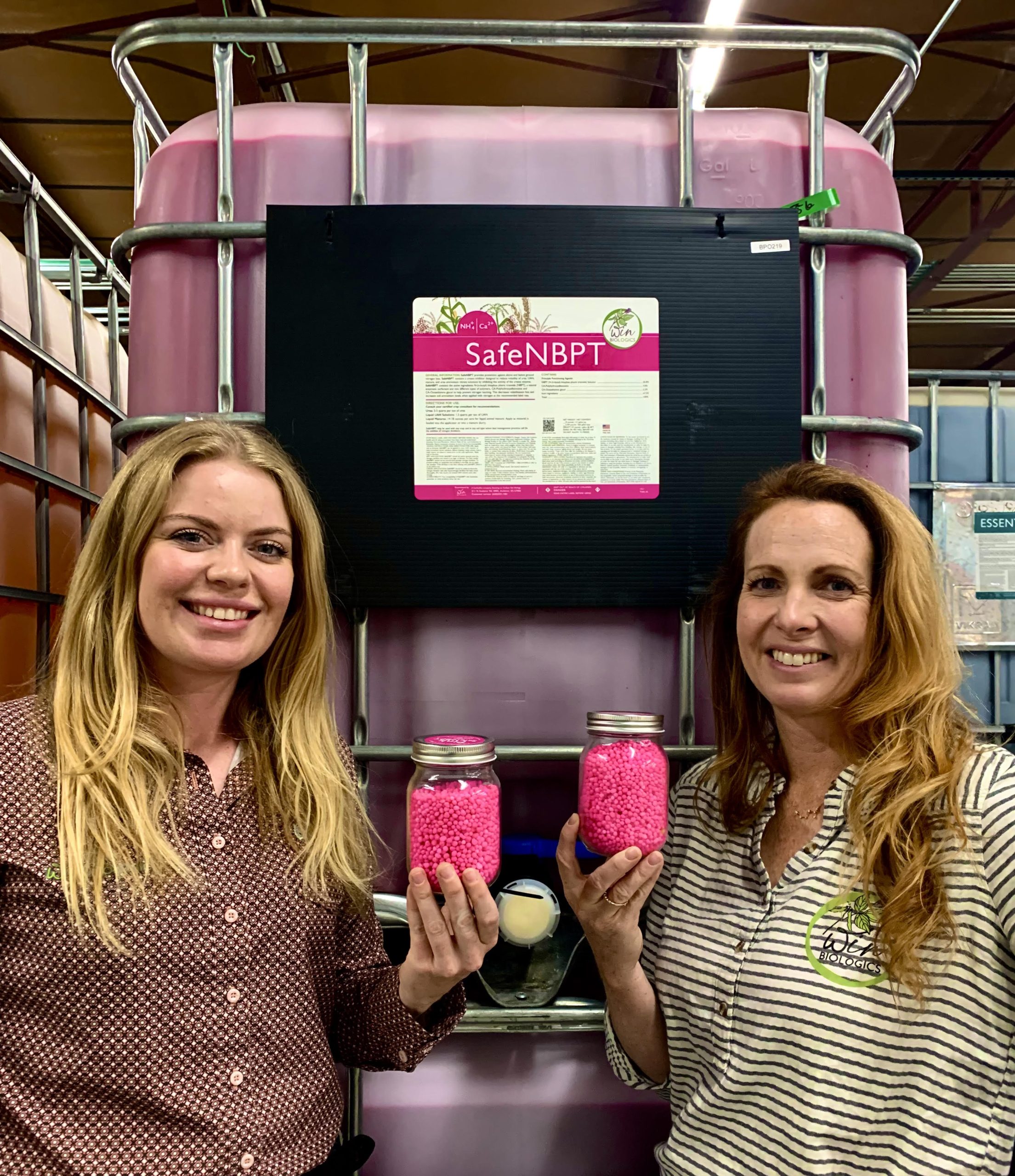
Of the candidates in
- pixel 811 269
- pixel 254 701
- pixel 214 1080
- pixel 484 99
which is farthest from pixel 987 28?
pixel 214 1080

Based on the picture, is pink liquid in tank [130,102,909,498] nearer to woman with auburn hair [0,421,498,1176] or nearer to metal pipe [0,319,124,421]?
woman with auburn hair [0,421,498,1176]

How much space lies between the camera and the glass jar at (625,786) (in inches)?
43.7

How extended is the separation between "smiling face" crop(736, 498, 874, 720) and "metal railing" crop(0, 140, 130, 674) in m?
1.64

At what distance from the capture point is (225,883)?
1.09m

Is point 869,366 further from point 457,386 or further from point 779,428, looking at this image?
point 457,386

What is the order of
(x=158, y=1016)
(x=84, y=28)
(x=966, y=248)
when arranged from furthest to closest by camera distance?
1. (x=966, y=248)
2. (x=84, y=28)
3. (x=158, y=1016)

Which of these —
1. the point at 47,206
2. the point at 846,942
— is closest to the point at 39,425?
the point at 47,206

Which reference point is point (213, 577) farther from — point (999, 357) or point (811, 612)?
point (999, 357)

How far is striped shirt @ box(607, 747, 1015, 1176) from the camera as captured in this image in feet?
3.31

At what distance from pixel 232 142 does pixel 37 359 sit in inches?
48.0

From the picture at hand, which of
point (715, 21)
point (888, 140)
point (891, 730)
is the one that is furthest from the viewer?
point (715, 21)

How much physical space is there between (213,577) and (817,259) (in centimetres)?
106

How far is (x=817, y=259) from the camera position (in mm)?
1438

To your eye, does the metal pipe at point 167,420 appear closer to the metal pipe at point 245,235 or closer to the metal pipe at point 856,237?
the metal pipe at point 245,235
